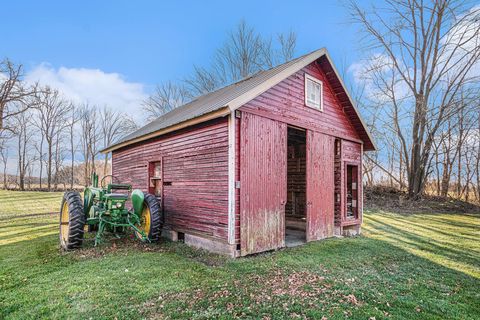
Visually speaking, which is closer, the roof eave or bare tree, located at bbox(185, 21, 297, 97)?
the roof eave

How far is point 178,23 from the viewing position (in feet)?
45.2

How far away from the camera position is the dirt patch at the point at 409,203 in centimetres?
1741

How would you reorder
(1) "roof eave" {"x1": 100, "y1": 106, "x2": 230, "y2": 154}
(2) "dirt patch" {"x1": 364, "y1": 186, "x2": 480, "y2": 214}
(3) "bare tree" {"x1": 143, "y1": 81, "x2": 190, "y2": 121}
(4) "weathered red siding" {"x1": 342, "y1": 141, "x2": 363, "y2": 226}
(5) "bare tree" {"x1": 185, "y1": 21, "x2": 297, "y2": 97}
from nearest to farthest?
(1) "roof eave" {"x1": 100, "y1": 106, "x2": 230, "y2": 154}, (4) "weathered red siding" {"x1": 342, "y1": 141, "x2": 363, "y2": 226}, (2) "dirt patch" {"x1": 364, "y1": 186, "x2": 480, "y2": 214}, (5) "bare tree" {"x1": 185, "y1": 21, "x2": 297, "y2": 97}, (3) "bare tree" {"x1": 143, "y1": 81, "x2": 190, "y2": 121}

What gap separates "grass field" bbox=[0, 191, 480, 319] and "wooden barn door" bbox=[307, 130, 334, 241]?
0.70 meters

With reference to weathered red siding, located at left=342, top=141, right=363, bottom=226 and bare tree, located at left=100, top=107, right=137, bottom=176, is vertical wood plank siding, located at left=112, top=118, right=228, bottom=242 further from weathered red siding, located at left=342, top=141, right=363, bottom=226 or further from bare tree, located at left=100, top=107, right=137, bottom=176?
bare tree, located at left=100, top=107, right=137, bottom=176

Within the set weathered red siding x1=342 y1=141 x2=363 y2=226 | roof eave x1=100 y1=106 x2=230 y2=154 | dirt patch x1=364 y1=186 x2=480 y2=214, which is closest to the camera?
roof eave x1=100 y1=106 x2=230 y2=154

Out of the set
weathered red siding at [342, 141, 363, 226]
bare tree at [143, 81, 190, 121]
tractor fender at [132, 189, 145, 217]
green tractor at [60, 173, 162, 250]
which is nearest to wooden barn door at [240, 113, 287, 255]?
green tractor at [60, 173, 162, 250]

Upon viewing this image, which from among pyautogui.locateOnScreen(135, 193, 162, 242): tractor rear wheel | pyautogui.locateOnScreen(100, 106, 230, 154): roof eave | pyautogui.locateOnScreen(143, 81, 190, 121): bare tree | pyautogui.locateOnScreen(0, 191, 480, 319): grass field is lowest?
pyautogui.locateOnScreen(0, 191, 480, 319): grass field

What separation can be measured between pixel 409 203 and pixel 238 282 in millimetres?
17711

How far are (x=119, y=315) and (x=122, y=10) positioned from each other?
1119cm

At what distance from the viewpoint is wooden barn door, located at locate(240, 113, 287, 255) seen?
6.57 meters

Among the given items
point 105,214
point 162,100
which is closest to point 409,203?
point 105,214

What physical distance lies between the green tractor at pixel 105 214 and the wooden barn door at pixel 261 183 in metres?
2.53

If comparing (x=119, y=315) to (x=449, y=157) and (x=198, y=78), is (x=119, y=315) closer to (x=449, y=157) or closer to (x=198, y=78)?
(x=449, y=157)
